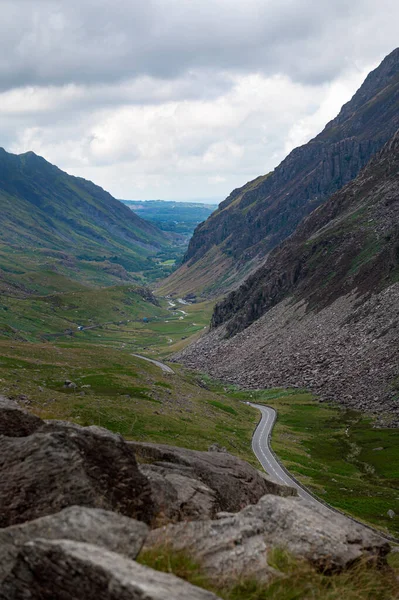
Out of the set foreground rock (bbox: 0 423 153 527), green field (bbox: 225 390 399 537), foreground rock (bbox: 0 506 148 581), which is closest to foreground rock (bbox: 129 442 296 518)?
foreground rock (bbox: 0 423 153 527)

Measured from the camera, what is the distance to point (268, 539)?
15898 millimetres

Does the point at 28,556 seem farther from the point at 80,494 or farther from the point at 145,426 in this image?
the point at 145,426

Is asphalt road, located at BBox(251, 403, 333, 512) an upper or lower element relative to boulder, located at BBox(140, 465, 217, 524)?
lower

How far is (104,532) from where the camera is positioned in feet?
43.1

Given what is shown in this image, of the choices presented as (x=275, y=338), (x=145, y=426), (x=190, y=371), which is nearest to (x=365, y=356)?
(x=275, y=338)

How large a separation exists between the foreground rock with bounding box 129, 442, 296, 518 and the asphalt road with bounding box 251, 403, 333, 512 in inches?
1224

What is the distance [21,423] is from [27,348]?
110133 mm

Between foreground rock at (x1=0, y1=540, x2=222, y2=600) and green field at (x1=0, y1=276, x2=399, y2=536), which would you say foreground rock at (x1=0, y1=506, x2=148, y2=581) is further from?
green field at (x1=0, y1=276, x2=399, y2=536)

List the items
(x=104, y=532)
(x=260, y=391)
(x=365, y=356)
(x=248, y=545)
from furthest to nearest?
(x=260, y=391)
(x=365, y=356)
(x=248, y=545)
(x=104, y=532)

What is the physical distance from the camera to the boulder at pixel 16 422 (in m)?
22.4

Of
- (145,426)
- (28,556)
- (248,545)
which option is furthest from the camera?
(145,426)

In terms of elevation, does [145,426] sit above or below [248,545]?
below

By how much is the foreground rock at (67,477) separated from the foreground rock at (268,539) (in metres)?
2.97

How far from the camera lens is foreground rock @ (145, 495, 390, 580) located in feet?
45.0
